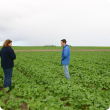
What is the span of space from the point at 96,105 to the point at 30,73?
4.96m

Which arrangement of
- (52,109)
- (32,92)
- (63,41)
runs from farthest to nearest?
(63,41) → (32,92) → (52,109)

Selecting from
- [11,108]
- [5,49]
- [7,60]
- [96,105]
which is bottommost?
[11,108]

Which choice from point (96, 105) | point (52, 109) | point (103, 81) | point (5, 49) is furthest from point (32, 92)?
point (103, 81)

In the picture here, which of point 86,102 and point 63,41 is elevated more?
point 63,41

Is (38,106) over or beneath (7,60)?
beneath

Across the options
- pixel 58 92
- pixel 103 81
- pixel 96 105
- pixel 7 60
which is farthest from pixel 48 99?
pixel 103 81

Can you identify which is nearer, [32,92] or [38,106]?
Answer: [38,106]

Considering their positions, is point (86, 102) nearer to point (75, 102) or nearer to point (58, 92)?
point (75, 102)

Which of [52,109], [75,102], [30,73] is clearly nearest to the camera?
[52,109]

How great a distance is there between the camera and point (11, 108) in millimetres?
3383

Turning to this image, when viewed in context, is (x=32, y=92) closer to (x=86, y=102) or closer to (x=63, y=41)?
(x=86, y=102)

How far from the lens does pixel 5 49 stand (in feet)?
13.6

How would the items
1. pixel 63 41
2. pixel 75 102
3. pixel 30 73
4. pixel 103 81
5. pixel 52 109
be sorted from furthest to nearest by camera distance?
pixel 30 73
pixel 103 81
pixel 63 41
pixel 75 102
pixel 52 109

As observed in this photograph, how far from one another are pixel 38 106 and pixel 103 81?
4.17 metres
